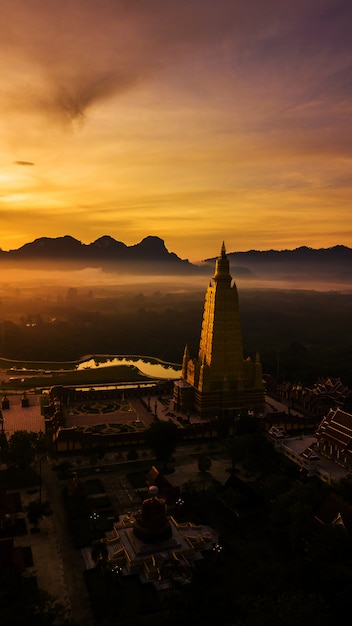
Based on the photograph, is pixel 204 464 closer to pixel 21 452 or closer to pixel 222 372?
pixel 21 452

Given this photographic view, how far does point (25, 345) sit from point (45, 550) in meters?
84.5

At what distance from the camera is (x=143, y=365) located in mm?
104125

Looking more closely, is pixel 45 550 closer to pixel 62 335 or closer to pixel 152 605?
pixel 152 605

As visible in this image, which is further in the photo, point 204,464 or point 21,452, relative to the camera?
point 204,464

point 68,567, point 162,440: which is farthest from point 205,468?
point 68,567

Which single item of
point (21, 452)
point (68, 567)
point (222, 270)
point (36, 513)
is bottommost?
point (68, 567)

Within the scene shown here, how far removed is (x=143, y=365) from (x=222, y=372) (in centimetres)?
4488

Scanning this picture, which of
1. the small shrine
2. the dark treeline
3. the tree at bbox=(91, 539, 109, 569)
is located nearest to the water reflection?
the dark treeline

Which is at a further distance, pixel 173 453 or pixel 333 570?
pixel 173 453

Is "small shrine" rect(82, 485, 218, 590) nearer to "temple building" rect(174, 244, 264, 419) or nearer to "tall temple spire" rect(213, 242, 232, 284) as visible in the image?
"temple building" rect(174, 244, 264, 419)

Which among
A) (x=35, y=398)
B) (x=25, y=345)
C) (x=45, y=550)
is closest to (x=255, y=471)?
(x=45, y=550)

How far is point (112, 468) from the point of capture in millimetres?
45000

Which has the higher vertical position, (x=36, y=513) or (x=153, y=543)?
(x=36, y=513)

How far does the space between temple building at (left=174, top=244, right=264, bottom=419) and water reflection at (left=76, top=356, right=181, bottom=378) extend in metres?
30.9
